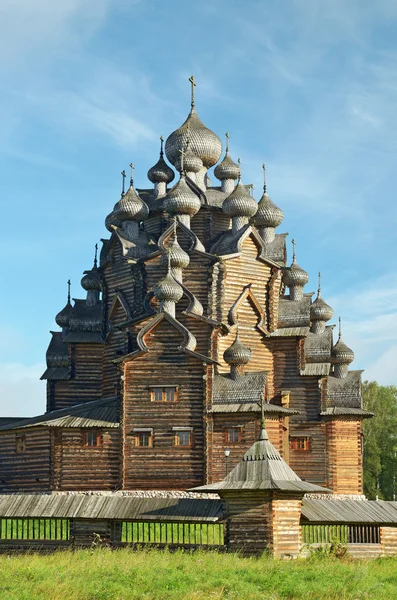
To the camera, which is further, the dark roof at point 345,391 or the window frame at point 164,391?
the dark roof at point 345,391

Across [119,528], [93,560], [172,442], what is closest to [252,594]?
[93,560]

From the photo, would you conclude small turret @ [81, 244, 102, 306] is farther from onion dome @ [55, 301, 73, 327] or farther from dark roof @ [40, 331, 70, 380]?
dark roof @ [40, 331, 70, 380]

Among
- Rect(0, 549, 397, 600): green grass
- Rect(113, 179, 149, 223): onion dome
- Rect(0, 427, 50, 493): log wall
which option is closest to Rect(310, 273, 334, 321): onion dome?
Rect(113, 179, 149, 223): onion dome

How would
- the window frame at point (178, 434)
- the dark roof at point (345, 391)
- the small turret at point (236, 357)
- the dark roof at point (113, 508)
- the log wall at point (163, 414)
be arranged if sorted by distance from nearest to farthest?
the dark roof at point (113, 508), the log wall at point (163, 414), the window frame at point (178, 434), the small turret at point (236, 357), the dark roof at point (345, 391)

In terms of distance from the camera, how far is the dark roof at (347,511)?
77.9ft

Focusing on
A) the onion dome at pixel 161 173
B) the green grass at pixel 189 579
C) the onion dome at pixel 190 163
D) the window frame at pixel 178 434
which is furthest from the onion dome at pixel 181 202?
the green grass at pixel 189 579

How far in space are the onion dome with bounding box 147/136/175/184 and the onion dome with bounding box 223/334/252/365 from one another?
30.8 ft

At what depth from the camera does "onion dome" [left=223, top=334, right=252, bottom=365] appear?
1345 inches

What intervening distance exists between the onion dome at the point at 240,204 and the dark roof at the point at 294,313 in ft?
13.3

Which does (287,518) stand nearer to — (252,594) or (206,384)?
(252,594)

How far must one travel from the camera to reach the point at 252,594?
16.7 metres

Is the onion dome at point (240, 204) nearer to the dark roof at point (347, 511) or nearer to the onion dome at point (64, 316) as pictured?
the onion dome at point (64, 316)

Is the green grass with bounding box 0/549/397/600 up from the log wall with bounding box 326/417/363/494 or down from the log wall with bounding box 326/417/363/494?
down

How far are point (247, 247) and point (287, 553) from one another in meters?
16.7
